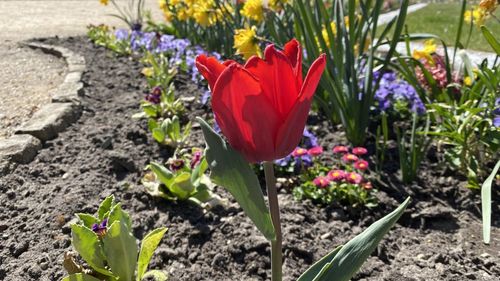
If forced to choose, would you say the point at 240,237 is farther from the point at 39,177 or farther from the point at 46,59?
the point at 46,59

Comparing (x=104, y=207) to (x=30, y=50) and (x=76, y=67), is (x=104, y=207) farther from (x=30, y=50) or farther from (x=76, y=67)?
(x=30, y=50)

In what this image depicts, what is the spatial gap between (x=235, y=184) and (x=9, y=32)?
21.4 ft

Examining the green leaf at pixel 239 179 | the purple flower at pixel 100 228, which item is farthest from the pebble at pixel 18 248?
the green leaf at pixel 239 179

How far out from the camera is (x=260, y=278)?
1614 mm

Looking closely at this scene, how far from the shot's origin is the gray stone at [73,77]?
146 inches

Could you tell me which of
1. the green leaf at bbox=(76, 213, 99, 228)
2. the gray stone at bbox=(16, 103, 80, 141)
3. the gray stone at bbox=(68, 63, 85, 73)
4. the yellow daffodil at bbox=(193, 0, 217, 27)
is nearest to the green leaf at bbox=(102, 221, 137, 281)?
the green leaf at bbox=(76, 213, 99, 228)

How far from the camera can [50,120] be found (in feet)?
9.05

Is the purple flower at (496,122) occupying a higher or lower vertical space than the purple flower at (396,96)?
higher

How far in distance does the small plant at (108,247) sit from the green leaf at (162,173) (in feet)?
1.60

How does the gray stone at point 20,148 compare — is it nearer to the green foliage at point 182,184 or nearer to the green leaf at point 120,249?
the green foliage at point 182,184

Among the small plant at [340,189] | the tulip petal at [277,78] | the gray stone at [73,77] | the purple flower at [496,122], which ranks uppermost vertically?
the tulip petal at [277,78]

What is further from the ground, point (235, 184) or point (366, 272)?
point (235, 184)

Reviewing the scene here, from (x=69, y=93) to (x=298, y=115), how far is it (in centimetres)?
276

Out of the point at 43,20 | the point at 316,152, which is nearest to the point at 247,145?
the point at 316,152
